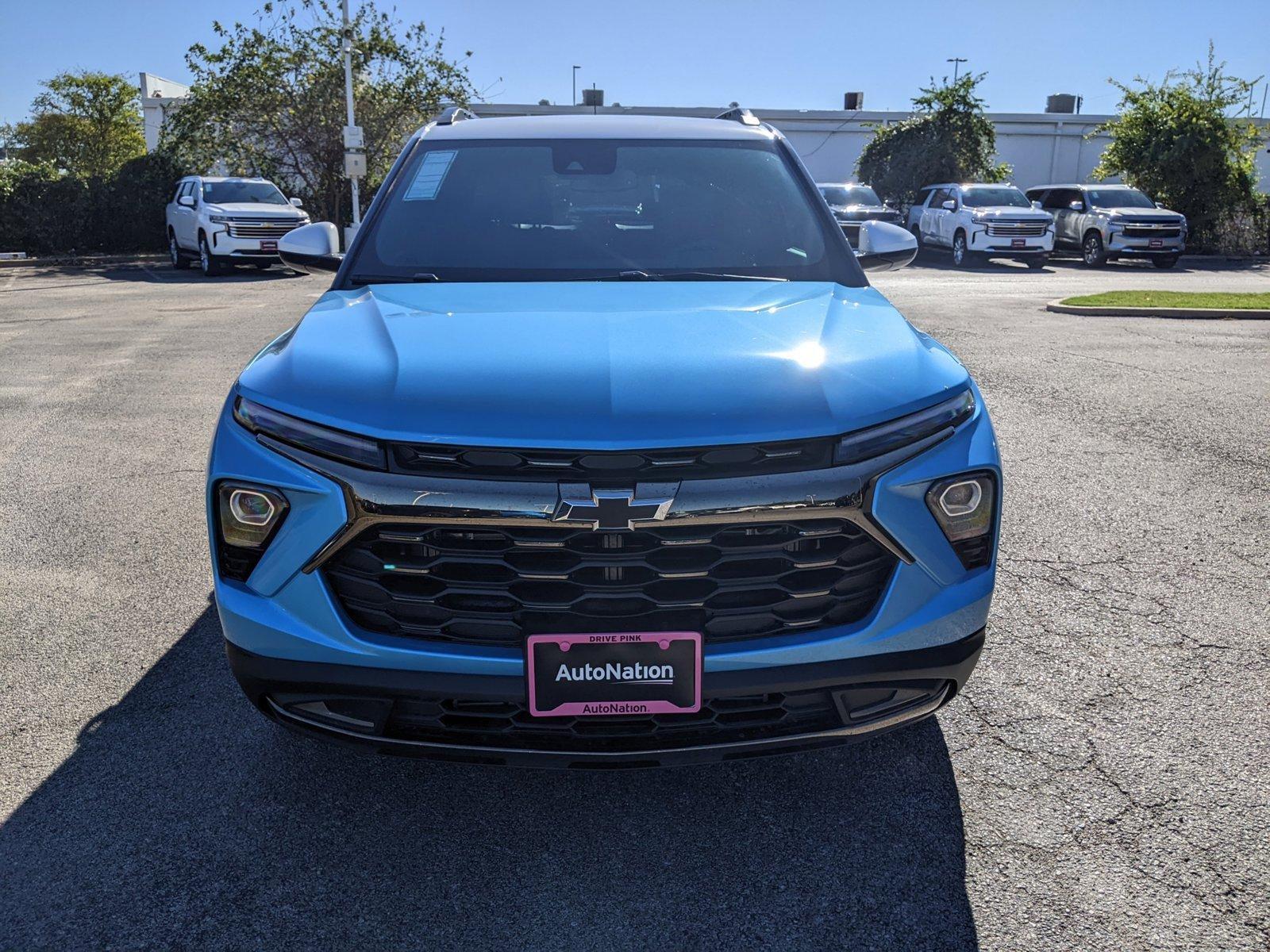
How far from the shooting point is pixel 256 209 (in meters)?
21.2

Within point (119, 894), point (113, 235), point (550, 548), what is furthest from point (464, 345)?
point (113, 235)

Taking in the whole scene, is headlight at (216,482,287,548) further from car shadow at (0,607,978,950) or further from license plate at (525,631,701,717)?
car shadow at (0,607,978,950)

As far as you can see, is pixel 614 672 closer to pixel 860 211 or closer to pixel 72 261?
pixel 860 211

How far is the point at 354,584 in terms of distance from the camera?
251 cm

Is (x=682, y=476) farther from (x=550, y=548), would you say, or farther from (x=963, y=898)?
(x=963, y=898)

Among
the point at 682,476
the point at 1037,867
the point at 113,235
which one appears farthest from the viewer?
the point at 113,235

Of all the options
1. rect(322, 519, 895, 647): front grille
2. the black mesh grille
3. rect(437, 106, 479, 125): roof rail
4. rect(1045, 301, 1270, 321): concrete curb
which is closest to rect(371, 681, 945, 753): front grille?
the black mesh grille

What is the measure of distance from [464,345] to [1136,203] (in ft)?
83.9

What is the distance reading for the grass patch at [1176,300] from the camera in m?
14.3

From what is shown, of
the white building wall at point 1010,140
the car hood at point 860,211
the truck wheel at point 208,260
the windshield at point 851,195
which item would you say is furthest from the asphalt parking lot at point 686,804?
the white building wall at point 1010,140

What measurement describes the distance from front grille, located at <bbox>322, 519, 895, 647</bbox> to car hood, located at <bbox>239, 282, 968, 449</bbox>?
0.21 m

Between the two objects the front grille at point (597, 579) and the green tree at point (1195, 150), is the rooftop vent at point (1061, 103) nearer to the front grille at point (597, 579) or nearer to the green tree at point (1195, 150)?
the green tree at point (1195, 150)

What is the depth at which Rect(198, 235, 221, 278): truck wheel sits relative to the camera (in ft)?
69.3

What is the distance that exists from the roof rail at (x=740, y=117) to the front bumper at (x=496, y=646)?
2558mm
